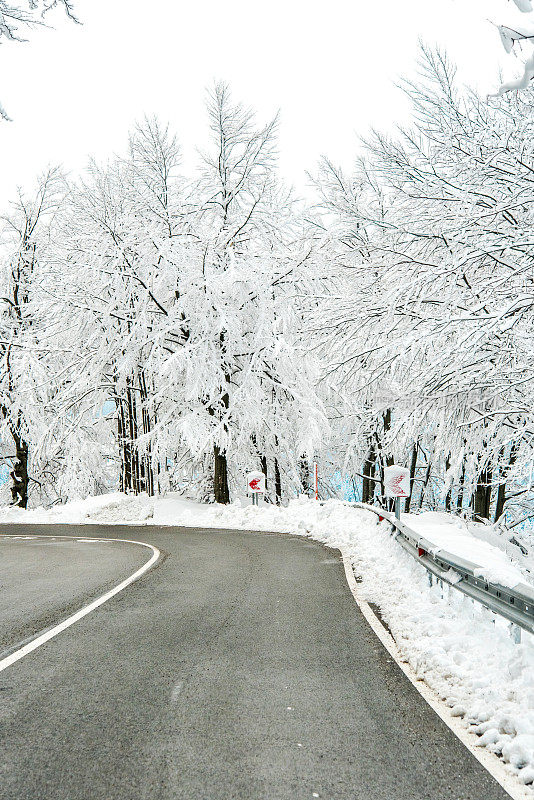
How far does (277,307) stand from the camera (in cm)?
2109

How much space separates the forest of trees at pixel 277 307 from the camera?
8906 millimetres

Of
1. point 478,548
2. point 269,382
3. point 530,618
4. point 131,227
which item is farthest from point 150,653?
point 131,227

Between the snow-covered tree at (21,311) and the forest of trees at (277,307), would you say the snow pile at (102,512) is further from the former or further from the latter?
the snow-covered tree at (21,311)

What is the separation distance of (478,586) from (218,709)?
2867mm

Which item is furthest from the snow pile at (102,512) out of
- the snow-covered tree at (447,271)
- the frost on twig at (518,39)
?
the frost on twig at (518,39)

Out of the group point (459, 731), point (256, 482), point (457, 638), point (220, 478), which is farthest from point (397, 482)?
point (220, 478)

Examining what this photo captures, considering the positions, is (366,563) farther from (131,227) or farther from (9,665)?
(131,227)

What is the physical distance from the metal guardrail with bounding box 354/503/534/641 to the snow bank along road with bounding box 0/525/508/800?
1012 millimetres

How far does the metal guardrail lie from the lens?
4785 mm

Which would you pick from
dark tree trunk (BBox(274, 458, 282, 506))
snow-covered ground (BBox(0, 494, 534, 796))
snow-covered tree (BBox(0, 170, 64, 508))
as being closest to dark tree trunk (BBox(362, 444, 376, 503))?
dark tree trunk (BBox(274, 458, 282, 506))

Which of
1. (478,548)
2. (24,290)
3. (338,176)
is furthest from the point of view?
(24,290)

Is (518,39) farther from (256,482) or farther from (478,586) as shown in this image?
(256,482)

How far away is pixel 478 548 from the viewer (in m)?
9.47

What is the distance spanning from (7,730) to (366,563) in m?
7.87
